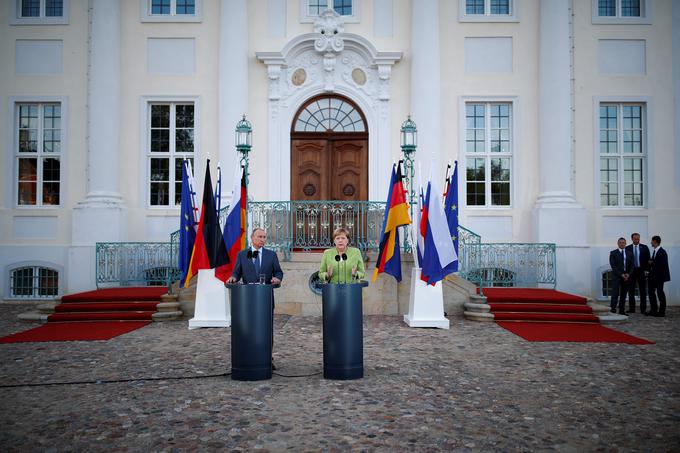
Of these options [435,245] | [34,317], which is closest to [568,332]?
[435,245]

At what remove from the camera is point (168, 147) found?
14.9 meters

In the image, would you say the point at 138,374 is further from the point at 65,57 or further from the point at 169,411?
the point at 65,57

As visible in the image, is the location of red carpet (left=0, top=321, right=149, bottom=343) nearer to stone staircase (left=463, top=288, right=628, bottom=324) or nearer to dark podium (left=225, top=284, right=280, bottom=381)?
dark podium (left=225, top=284, right=280, bottom=381)

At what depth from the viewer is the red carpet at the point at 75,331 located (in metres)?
9.27

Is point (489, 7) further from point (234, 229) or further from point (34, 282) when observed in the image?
point (34, 282)

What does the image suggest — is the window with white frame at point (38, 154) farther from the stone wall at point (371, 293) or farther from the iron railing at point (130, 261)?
the stone wall at point (371, 293)

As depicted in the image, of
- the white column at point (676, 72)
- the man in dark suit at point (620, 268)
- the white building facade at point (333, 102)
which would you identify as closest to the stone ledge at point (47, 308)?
the white building facade at point (333, 102)

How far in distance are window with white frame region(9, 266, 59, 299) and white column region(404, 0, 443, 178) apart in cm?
968

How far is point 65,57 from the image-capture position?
1472cm

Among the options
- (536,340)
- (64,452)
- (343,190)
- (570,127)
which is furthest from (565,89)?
(64,452)

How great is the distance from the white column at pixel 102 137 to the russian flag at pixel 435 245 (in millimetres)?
7904

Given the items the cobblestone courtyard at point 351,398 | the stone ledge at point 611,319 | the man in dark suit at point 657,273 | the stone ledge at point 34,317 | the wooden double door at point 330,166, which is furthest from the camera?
the wooden double door at point 330,166

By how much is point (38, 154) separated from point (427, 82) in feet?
33.2

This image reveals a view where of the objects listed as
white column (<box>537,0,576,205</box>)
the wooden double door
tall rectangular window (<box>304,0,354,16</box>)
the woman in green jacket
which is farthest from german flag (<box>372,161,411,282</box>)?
Answer: tall rectangular window (<box>304,0,354,16</box>)
